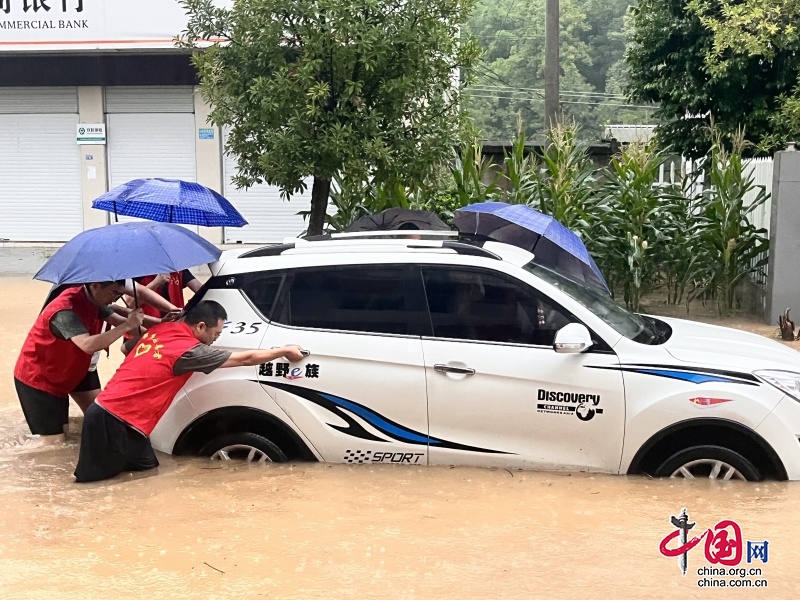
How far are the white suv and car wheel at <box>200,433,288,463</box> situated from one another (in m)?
0.01

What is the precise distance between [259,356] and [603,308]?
84.1 inches

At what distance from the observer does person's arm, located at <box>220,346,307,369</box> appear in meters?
5.60

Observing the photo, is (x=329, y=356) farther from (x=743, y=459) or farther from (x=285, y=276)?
(x=743, y=459)

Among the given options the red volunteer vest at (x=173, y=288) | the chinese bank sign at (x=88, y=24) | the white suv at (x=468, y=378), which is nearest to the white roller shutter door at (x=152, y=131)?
the chinese bank sign at (x=88, y=24)

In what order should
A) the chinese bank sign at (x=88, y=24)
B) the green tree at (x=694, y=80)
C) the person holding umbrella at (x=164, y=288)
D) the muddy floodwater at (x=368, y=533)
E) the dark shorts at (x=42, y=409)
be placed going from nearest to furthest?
the muddy floodwater at (x=368, y=533)
the dark shorts at (x=42, y=409)
the person holding umbrella at (x=164, y=288)
the green tree at (x=694, y=80)
the chinese bank sign at (x=88, y=24)

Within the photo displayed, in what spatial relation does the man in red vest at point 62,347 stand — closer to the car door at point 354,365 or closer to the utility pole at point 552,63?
the car door at point 354,365

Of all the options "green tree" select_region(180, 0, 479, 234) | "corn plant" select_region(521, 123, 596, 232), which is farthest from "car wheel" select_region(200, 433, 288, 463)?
"corn plant" select_region(521, 123, 596, 232)

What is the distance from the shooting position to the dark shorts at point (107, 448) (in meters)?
5.75

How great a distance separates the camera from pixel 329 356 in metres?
5.66

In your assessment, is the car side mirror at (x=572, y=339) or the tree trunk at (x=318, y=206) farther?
the tree trunk at (x=318, y=206)

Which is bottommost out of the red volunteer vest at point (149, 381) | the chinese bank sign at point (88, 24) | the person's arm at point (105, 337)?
the red volunteer vest at point (149, 381)

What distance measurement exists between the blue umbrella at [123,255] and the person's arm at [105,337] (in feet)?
1.34

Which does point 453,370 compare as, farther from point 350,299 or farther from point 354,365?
point 350,299

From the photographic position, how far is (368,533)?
5.12 metres
